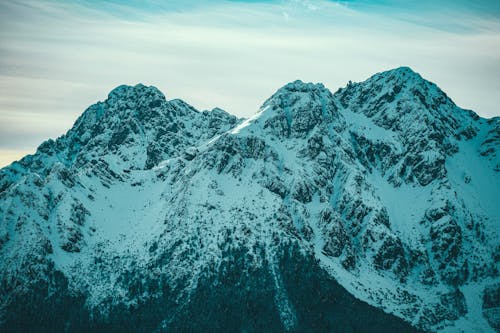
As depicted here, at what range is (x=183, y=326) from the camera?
194 metres

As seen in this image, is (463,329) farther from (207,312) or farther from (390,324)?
(207,312)

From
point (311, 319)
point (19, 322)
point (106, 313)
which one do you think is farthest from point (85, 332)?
point (311, 319)

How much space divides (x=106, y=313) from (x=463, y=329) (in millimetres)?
132993

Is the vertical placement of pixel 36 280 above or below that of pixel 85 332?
above

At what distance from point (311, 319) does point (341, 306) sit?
12302 millimetres

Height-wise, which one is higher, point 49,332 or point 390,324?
point 390,324

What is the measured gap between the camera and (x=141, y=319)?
19888cm

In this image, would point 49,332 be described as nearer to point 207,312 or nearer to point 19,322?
point 19,322

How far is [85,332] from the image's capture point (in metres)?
192

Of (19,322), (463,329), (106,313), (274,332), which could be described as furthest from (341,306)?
(19,322)

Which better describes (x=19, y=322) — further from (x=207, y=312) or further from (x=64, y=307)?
(x=207, y=312)

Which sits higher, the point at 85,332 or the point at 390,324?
the point at 390,324

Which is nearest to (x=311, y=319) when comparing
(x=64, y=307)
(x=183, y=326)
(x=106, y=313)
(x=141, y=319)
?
(x=183, y=326)

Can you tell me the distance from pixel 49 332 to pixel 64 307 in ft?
34.7
